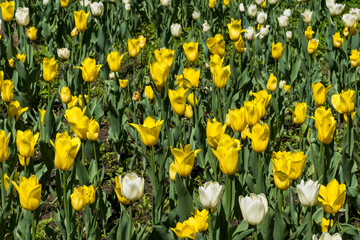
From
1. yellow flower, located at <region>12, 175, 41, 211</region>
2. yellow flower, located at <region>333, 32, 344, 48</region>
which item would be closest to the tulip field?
yellow flower, located at <region>12, 175, 41, 211</region>

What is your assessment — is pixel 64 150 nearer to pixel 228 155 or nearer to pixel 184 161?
pixel 184 161

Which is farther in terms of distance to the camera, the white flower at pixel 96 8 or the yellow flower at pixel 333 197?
the white flower at pixel 96 8

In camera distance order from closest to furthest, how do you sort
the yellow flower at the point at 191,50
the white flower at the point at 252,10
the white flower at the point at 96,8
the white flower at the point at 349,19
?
the yellow flower at the point at 191,50 → the white flower at the point at 349,19 → the white flower at the point at 96,8 → the white flower at the point at 252,10

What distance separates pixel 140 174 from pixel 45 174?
2.16ft

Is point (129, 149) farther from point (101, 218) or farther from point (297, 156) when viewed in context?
point (297, 156)

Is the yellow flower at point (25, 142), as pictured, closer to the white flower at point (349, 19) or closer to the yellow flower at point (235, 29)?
the yellow flower at point (235, 29)

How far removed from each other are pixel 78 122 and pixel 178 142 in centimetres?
80

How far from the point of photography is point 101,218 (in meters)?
2.76

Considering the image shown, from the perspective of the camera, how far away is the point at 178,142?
10.5 ft

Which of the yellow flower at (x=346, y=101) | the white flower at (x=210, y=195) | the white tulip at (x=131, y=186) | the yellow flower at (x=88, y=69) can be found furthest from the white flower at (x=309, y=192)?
the yellow flower at (x=88, y=69)

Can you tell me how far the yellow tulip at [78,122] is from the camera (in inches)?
97.7

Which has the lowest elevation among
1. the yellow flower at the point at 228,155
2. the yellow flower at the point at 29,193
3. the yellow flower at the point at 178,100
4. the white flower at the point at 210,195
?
the yellow flower at the point at 29,193

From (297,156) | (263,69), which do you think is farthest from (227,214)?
(263,69)

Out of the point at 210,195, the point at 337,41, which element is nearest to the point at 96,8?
the point at 337,41
